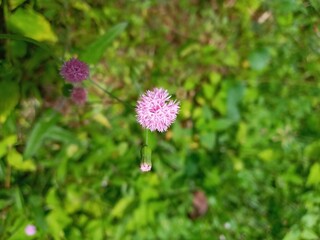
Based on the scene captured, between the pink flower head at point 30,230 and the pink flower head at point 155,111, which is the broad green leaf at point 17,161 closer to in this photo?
the pink flower head at point 30,230

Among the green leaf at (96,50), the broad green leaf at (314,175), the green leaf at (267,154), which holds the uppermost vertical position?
the green leaf at (96,50)

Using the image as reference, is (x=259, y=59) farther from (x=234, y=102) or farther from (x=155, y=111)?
(x=155, y=111)

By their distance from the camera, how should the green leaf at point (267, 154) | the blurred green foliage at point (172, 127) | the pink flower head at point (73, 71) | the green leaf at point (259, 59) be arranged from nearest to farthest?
1. the pink flower head at point (73, 71)
2. the blurred green foliage at point (172, 127)
3. the green leaf at point (267, 154)
4. the green leaf at point (259, 59)

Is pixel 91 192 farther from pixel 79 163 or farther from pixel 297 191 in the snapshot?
pixel 297 191

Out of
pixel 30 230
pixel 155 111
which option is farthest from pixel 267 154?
pixel 30 230

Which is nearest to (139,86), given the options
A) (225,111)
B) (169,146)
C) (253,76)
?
(169,146)

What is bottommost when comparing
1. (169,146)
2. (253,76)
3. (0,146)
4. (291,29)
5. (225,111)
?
(0,146)

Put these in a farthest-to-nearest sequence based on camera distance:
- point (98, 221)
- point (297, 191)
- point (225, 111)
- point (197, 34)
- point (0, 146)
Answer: point (197, 34) < point (225, 111) < point (297, 191) < point (98, 221) < point (0, 146)

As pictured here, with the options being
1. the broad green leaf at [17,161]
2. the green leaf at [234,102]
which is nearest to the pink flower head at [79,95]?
the broad green leaf at [17,161]
